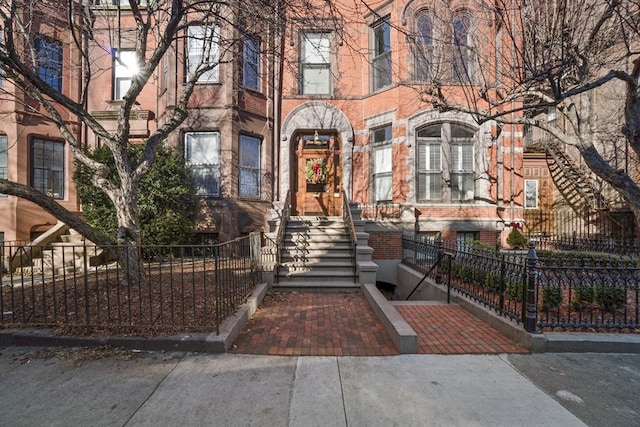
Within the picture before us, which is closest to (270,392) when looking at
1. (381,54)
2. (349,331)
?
(349,331)

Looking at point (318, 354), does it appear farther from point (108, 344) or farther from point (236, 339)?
point (108, 344)

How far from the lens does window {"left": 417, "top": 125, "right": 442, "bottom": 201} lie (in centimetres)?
1049

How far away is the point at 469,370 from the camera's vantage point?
3.46 metres

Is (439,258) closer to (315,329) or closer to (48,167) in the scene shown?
(315,329)

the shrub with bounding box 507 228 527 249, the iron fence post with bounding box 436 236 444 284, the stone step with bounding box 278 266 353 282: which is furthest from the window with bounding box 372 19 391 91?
the stone step with bounding box 278 266 353 282

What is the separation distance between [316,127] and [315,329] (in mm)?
8556

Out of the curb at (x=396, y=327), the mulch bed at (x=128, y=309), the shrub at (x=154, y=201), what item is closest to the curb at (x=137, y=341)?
the mulch bed at (x=128, y=309)

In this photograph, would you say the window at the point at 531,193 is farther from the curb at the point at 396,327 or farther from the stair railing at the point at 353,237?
the curb at the point at 396,327

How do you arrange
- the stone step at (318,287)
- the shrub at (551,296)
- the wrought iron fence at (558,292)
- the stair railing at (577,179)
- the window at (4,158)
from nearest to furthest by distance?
the wrought iron fence at (558,292) < the shrub at (551,296) < the stone step at (318,287) < the window at (4,158) < the stair railing at (577,179)

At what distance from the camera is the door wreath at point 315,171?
36.8ft

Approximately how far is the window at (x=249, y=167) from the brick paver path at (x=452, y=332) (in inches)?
286

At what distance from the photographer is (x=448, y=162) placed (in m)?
10.4

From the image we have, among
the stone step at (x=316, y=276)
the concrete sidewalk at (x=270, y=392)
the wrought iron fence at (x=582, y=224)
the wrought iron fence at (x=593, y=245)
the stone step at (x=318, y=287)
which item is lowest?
the concrete sidewalk at (x=270, y=392)

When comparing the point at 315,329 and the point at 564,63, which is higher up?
the point at 564,63
